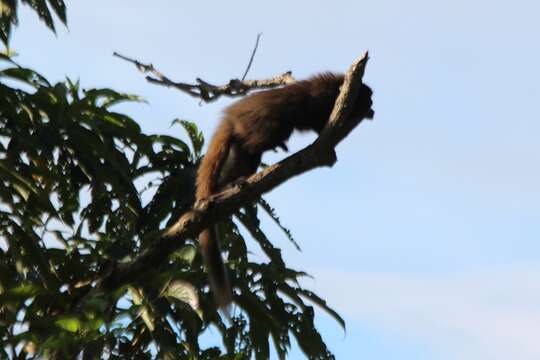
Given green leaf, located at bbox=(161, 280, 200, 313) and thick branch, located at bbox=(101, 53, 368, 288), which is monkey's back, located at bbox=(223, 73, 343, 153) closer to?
thick branch, located at bbox=(101, 53, 368, 288)

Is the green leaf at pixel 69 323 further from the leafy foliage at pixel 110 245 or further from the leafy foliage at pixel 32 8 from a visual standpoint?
the leafy foliage at pixel 32 8

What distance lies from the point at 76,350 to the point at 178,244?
78 cm

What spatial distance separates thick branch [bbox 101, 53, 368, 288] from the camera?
16.9ft

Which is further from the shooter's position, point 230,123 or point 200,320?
point 230,123

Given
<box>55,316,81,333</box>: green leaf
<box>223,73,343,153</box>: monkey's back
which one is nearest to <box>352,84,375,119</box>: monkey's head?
<box>223,73,343,153</box>: monkey's back

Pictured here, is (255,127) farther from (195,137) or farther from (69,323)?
(69,323)

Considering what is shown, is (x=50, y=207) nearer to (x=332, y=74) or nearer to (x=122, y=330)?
(x=122, y=330)

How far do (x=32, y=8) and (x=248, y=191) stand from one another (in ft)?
7.36

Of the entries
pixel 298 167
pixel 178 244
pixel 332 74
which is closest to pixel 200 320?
pixel 178 244

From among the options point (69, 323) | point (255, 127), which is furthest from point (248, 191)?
point (255, 127)

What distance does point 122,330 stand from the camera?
5.07 metres

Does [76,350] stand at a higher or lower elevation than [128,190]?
lower

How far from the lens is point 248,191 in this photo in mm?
5152

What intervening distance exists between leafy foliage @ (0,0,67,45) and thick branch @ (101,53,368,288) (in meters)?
1.83
